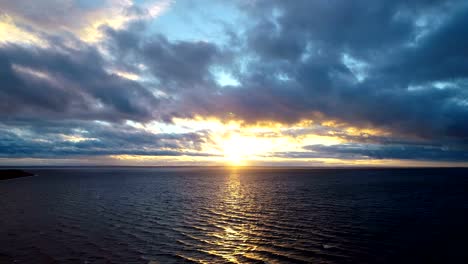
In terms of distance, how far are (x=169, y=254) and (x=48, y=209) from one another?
3122 cm

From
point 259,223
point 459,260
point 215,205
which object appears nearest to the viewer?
point 459,260

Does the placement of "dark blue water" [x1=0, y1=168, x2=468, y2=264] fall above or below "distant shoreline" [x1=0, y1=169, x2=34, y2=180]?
above

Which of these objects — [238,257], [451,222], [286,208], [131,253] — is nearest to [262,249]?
[238,257]

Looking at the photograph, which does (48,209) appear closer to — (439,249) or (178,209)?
(178,209)

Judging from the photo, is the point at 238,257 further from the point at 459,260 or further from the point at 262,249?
the point at 459,260

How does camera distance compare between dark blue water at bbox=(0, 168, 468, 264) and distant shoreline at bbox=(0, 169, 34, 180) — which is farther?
distant shoreline at bbox=(0, 169, 34, 180)

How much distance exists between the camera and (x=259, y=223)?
34.0 m

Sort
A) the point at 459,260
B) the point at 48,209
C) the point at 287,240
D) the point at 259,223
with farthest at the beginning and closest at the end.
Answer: the point at 48,209 → the point at 259,223 → the point at 287,240 → the point at 459,260

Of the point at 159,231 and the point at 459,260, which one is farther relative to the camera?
the point at 159,231

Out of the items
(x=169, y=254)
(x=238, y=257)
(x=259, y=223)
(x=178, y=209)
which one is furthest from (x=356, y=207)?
(x=169, y=254)

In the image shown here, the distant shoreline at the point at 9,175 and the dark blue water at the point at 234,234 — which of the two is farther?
the distant shoreline at the point at 9,175

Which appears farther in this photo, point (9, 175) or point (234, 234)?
point (9, 175)

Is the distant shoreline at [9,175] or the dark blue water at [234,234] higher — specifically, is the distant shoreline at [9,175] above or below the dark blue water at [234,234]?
below

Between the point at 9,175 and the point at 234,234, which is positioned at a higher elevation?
the point at 234,234
